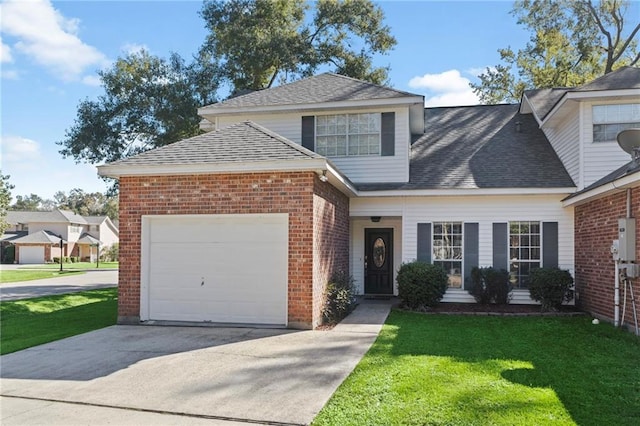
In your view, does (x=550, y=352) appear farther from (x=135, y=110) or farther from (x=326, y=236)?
(x=135, y=110)

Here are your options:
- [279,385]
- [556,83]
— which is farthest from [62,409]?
[556,83]

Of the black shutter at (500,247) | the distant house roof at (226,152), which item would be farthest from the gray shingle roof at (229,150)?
the black shutter at (500,247)

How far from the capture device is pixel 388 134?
12.9m

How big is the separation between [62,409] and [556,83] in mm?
25540

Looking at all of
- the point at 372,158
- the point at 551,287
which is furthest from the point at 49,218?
the point at 551,287

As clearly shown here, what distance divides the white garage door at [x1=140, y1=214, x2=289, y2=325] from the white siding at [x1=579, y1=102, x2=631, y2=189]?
771 centimetres

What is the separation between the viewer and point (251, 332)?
8711mm

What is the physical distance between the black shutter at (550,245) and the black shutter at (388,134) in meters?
4.50

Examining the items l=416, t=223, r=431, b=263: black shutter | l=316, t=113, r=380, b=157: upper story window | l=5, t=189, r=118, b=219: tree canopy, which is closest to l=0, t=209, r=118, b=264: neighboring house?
l=5, t=189, r=118, b=219: tree canopy

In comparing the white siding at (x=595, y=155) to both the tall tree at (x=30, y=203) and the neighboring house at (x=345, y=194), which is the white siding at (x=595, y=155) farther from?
the tall tree at (x=30, y=203)

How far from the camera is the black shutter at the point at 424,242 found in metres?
12.6

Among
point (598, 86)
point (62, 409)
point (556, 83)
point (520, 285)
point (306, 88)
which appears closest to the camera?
point (62, 409)

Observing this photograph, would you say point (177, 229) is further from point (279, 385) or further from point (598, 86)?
point (598, 86)

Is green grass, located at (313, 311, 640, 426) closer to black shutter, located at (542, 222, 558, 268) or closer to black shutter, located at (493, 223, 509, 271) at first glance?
black shutter, located at (542, 222, 558, 268)
